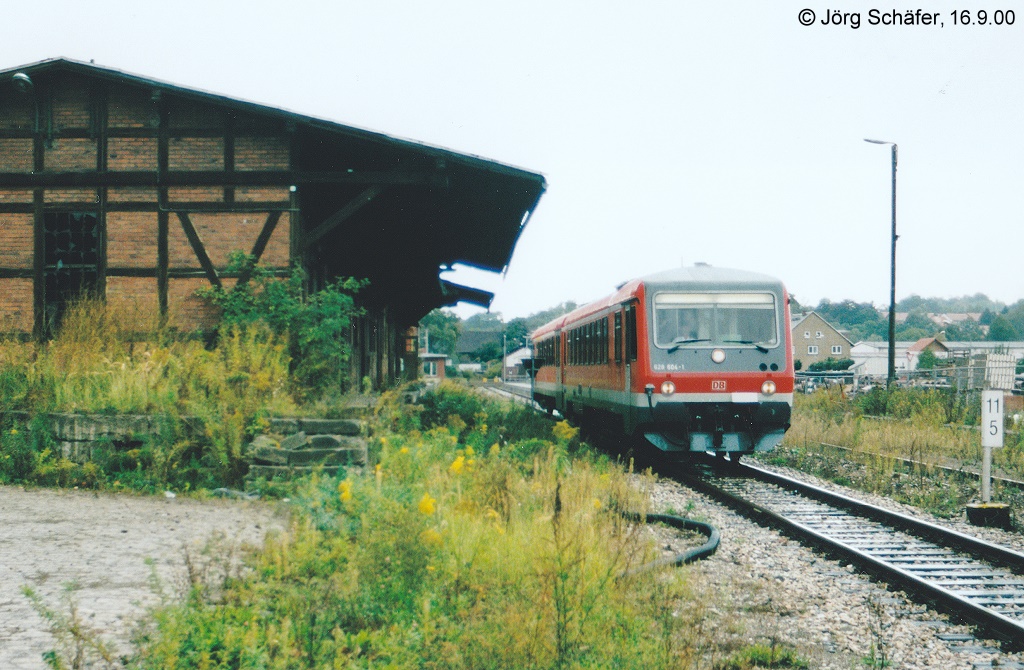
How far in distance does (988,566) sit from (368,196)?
28.9 ft

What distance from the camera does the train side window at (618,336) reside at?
12.6 m

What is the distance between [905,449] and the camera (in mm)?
13820

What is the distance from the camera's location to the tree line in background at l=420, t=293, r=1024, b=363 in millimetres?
108500

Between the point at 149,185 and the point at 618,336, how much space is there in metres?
7.39

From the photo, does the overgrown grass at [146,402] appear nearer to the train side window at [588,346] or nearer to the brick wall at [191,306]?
the brick wall at [191,306]

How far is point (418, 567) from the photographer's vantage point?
15.3 ft

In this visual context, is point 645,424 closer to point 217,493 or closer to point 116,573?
Answer: point 217,493

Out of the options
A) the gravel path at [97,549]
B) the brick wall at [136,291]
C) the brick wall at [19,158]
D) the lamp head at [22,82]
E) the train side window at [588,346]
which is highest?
the lamp head at [22,82]

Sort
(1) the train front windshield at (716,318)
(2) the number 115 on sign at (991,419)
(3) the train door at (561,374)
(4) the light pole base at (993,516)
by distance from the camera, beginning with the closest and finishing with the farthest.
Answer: (4) the light pole base at (993,516) → (2) the number 115 on sign at (991,419) → (1) the train front windshield at (716,318) → (3) the train door at (561,374)

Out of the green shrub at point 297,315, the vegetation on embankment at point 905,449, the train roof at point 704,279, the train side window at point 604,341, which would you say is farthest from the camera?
the train side window at point 604,341

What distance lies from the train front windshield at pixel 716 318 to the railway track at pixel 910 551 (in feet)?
6.61

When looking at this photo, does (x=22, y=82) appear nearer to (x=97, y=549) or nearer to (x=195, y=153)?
(x=195, y=153)

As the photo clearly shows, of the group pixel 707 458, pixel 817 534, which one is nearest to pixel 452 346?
pixel 707 458

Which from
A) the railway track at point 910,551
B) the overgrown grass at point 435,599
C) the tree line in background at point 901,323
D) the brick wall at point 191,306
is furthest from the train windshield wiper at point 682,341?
the tree line in background at point 901,323
